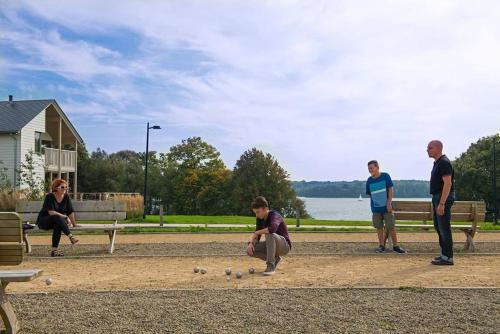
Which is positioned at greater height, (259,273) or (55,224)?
(55,224)

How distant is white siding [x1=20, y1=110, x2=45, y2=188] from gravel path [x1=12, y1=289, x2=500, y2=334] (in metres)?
29.3

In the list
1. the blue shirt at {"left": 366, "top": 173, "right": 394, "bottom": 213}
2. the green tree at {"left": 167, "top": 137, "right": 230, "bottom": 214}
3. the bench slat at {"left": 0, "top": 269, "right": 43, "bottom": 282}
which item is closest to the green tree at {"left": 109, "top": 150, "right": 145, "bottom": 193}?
the green tree at {"left": 167, "top": 137, "right": 230, "bottom": 214}

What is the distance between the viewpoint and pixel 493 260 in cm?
944

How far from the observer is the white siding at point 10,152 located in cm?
3347

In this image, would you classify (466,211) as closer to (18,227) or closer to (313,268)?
(313,268)

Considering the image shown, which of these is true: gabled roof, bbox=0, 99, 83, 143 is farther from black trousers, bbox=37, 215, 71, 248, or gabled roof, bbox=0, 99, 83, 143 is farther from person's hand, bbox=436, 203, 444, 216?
person's hand, bbox=436, 203, 444, 216

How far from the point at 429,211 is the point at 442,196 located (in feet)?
12.4

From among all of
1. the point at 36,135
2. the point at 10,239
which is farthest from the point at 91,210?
the point at 36,135

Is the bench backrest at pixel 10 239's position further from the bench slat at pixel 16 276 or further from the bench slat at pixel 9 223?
the bench slat at pixel 16 276

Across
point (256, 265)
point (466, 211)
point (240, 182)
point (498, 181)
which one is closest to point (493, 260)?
point (466, 211)

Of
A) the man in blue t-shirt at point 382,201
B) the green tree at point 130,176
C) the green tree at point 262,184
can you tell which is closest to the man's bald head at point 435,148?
the man in blue t-shirt at point 382,201

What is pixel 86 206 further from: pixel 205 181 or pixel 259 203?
pixel 205 181

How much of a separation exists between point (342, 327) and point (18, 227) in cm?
317

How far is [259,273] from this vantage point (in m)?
7.81
